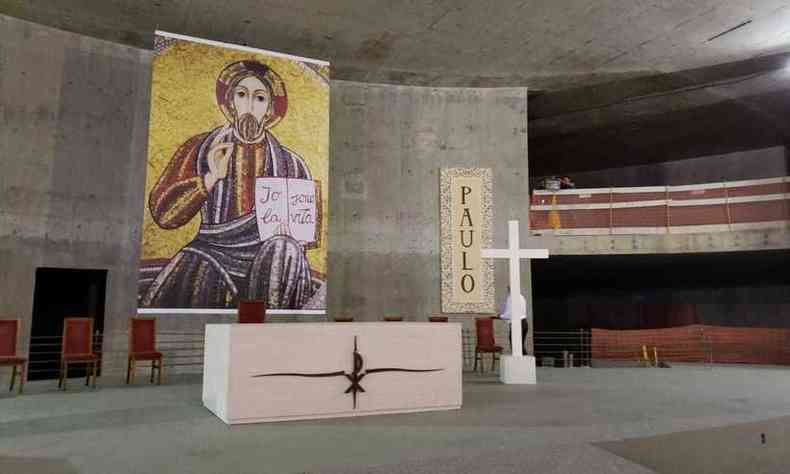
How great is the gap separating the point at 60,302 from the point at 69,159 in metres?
2.39

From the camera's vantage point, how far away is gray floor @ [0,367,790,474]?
301cm

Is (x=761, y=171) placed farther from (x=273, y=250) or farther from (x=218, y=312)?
(x=218, y=312)

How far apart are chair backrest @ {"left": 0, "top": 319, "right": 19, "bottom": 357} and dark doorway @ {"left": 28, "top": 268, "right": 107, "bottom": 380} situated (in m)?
2.04

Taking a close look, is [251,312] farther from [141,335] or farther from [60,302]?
[60,302]

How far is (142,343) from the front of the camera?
295 inches

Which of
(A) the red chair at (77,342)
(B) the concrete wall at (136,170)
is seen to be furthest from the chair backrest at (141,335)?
(B) the concrete wall at (136,170)

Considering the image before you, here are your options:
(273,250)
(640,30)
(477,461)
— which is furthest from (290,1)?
(477,461)

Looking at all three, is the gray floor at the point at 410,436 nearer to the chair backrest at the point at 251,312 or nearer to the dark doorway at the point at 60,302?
the chair backrest at the point at 251,312

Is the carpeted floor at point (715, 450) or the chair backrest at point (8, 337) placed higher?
the chair backrest at point (8, 337)

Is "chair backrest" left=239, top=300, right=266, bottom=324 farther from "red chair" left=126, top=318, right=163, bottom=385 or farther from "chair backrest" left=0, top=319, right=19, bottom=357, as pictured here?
"chair backrest" left=0, top=319, right=19, bottom=357

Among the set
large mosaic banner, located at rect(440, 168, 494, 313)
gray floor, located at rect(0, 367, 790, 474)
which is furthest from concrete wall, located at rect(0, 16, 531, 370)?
gray floor, located at rect(0, 367, 790, 474)

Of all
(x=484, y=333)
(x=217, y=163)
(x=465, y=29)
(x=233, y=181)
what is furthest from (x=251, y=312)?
(x=465, y=29)

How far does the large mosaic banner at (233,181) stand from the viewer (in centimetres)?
854

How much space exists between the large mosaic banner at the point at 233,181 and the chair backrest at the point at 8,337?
1.77 metres
